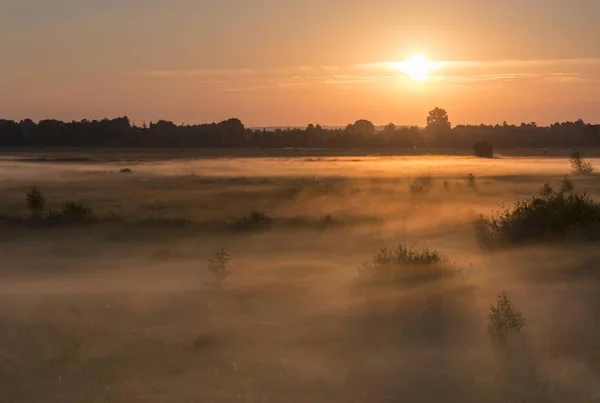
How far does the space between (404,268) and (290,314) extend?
3.90 metres

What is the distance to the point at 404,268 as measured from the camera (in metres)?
15.7

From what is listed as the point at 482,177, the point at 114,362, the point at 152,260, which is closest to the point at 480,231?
the point at 152,260

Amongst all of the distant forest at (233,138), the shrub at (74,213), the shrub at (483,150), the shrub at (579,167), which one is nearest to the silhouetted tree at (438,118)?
the distant forest at (233,138)

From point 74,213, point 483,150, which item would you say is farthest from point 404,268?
point 483,150

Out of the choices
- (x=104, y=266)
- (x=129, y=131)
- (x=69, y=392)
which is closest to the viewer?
(x=69, y=392)

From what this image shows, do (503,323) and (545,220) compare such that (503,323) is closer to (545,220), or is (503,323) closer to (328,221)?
(545,220)

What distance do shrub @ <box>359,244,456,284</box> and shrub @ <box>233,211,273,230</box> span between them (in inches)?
369

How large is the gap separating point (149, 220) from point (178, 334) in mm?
16485

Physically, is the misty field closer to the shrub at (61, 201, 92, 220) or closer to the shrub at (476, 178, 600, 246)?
the shrub at (476, 178, 600, 246)

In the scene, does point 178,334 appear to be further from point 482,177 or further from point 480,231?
point 482,177

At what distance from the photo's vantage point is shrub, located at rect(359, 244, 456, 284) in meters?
15.0

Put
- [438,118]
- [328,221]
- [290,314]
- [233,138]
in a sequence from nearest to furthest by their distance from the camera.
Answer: [290,314]
[328,221]
[233,138]
[438,118]

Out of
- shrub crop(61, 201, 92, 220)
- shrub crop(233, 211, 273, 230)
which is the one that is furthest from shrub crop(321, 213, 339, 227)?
shrub crop(61, 201, 92, 220)

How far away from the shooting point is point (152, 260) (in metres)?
19.0
